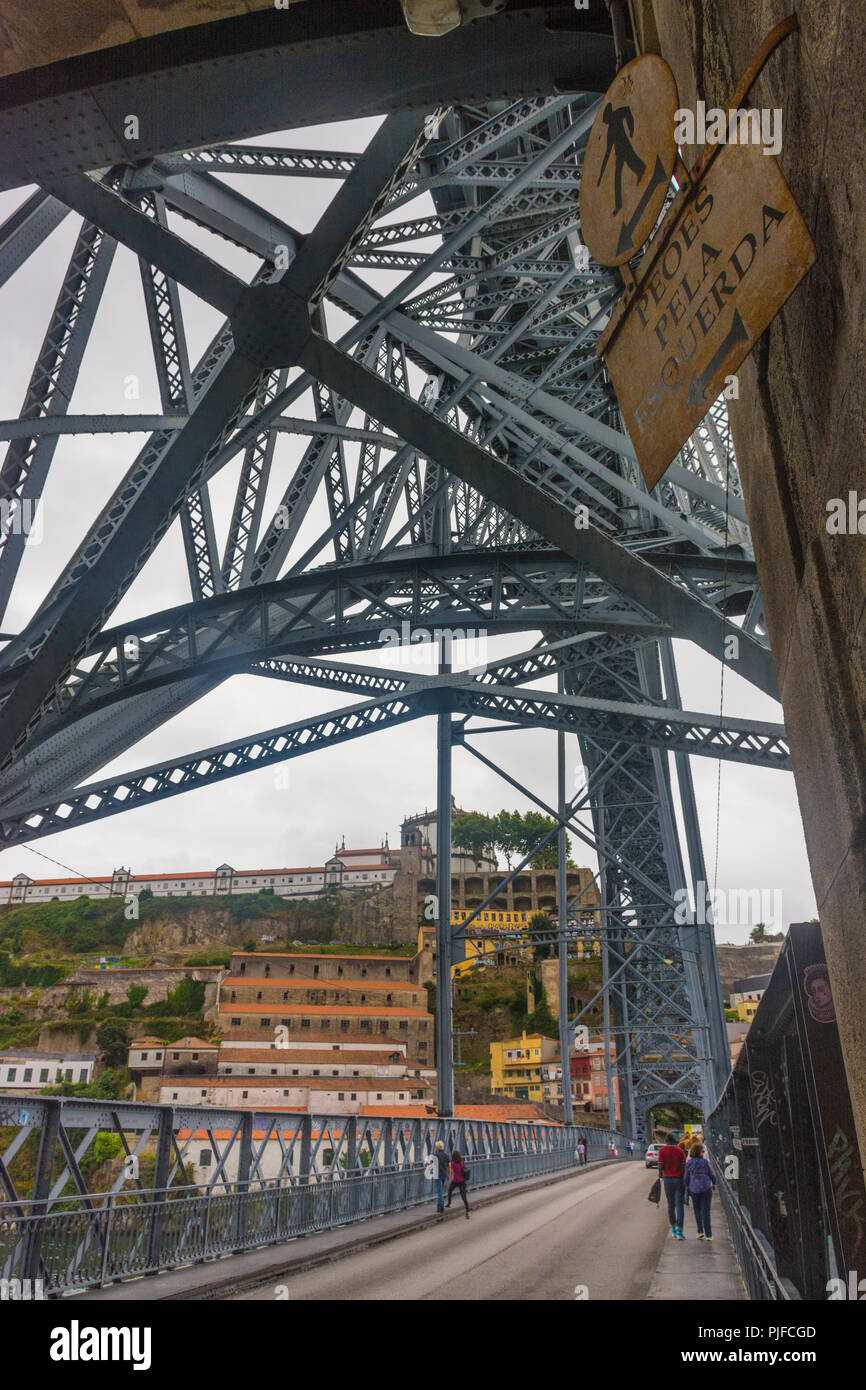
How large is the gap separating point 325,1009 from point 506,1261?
3340 inches

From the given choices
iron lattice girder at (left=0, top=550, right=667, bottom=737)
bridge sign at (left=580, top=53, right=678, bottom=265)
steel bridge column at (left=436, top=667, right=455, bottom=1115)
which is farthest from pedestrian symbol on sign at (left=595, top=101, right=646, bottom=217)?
steel bridge column at (left=436, top=667, right=455, bottom=1115)

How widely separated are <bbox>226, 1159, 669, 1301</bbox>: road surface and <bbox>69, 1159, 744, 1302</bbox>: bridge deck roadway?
0.05 ft

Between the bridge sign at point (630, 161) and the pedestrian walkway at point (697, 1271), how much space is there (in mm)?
6539

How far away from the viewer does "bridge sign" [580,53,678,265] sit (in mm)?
2840

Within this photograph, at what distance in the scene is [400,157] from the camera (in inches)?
262

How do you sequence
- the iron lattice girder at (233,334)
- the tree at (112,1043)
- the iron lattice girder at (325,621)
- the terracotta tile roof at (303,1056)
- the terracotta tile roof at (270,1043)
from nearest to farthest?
1. the iron lattice girder at (233,334)
2. the iron lattice girder at (325,621)
3. the terracotta tile roof at (303,1056)
4. the terracotta tile roof at (270,1043)
5. the tree at (112,1043)

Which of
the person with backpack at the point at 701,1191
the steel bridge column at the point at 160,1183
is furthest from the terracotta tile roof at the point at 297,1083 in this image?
the steel bridge column at the point at 160,1183

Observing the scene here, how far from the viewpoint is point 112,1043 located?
9456cm

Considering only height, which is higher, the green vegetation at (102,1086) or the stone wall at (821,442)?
the stone wall at (821,442)

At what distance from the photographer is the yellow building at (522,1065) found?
87.8 m

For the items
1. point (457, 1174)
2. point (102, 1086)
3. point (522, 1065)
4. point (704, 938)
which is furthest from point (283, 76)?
point (102, 1086)

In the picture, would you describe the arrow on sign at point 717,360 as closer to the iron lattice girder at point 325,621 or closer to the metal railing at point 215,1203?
the metal railing at point 215,1203

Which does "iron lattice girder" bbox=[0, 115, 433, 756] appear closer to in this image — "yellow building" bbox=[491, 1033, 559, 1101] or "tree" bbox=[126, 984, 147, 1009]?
"yellow building" bbox=[491, 1033, 559, 1101]
